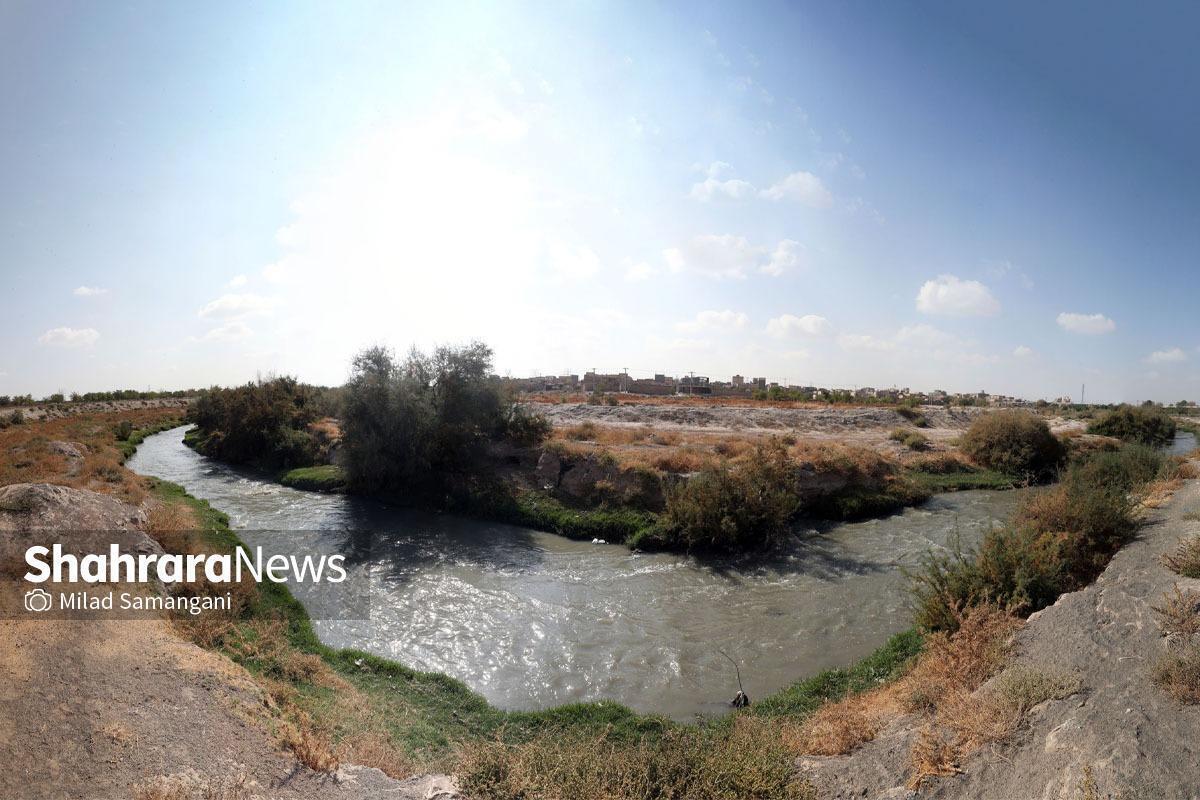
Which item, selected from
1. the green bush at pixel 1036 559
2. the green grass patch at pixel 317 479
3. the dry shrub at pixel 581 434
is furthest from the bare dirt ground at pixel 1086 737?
the green grass patch at pixel 317 479

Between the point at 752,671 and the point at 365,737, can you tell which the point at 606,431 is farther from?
the point at 365,737

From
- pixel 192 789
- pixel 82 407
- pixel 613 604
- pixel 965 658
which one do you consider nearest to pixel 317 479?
pixel 613 604

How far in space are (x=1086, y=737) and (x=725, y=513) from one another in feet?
35.5

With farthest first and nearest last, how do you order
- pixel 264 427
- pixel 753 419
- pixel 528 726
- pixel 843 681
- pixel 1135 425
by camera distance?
1. pixel 1135 425
2. pixel 753 419
3. pixel 264 427
4. pixel 843 681
5. pixel 528 726

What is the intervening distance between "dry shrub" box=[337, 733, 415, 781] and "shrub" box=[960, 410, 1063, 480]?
2578cm

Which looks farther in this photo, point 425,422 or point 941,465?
point 941,465

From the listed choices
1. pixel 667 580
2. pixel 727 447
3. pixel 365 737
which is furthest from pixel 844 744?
pixel 727 447

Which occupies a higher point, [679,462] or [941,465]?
[679,462]

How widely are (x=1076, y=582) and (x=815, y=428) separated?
25072 millimetres

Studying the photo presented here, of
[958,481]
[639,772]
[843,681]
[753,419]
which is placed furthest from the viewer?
[753,419]

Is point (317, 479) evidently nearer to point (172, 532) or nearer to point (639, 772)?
point (172, 532)

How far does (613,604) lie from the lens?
39.8 ft

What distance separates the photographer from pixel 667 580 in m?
13.6

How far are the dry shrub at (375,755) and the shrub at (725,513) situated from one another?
1008cm
